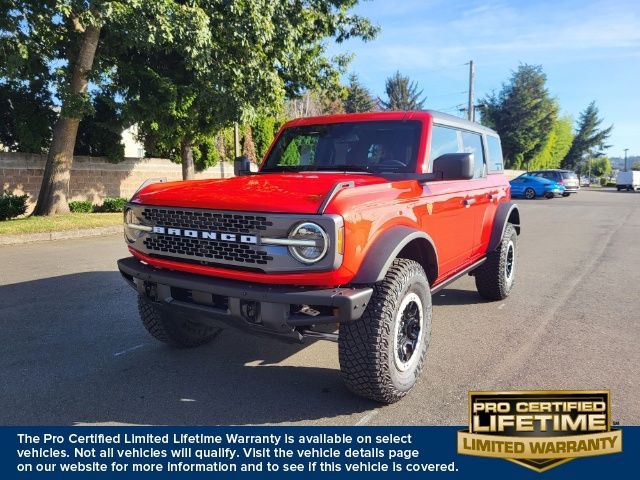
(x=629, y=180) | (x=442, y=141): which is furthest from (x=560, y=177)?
(x=442, y=141)

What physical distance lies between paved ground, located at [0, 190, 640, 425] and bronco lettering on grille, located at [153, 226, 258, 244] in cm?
107

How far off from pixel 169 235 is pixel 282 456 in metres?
1.57

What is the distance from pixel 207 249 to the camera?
3.17 metres

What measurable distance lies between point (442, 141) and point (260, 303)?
237 centimetres

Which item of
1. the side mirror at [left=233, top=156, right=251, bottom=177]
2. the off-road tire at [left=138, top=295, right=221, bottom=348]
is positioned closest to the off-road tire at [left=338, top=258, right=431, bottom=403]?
the off-road tire at [left=138, top=295, right=221, bottom=348]

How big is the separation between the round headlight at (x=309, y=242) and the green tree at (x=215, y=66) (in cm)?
931

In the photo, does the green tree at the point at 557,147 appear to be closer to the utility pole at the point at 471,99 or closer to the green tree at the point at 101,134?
the utility pole at the point at 471,99

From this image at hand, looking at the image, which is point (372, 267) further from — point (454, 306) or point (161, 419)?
point (454, 306)

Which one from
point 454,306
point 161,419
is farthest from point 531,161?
point 161,419

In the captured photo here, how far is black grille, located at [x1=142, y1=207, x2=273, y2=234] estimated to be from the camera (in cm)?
296

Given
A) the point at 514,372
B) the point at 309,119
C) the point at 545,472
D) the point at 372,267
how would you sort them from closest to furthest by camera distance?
1. the point at 545,472
2. the point at 372,267
3. the point at 514,372
4. the point at 309,119

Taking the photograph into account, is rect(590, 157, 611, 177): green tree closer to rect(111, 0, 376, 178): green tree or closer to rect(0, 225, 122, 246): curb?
rect(111, 0, 376, 178): green tree

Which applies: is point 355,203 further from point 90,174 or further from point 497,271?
point 90,174

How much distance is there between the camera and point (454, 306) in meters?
5.61
